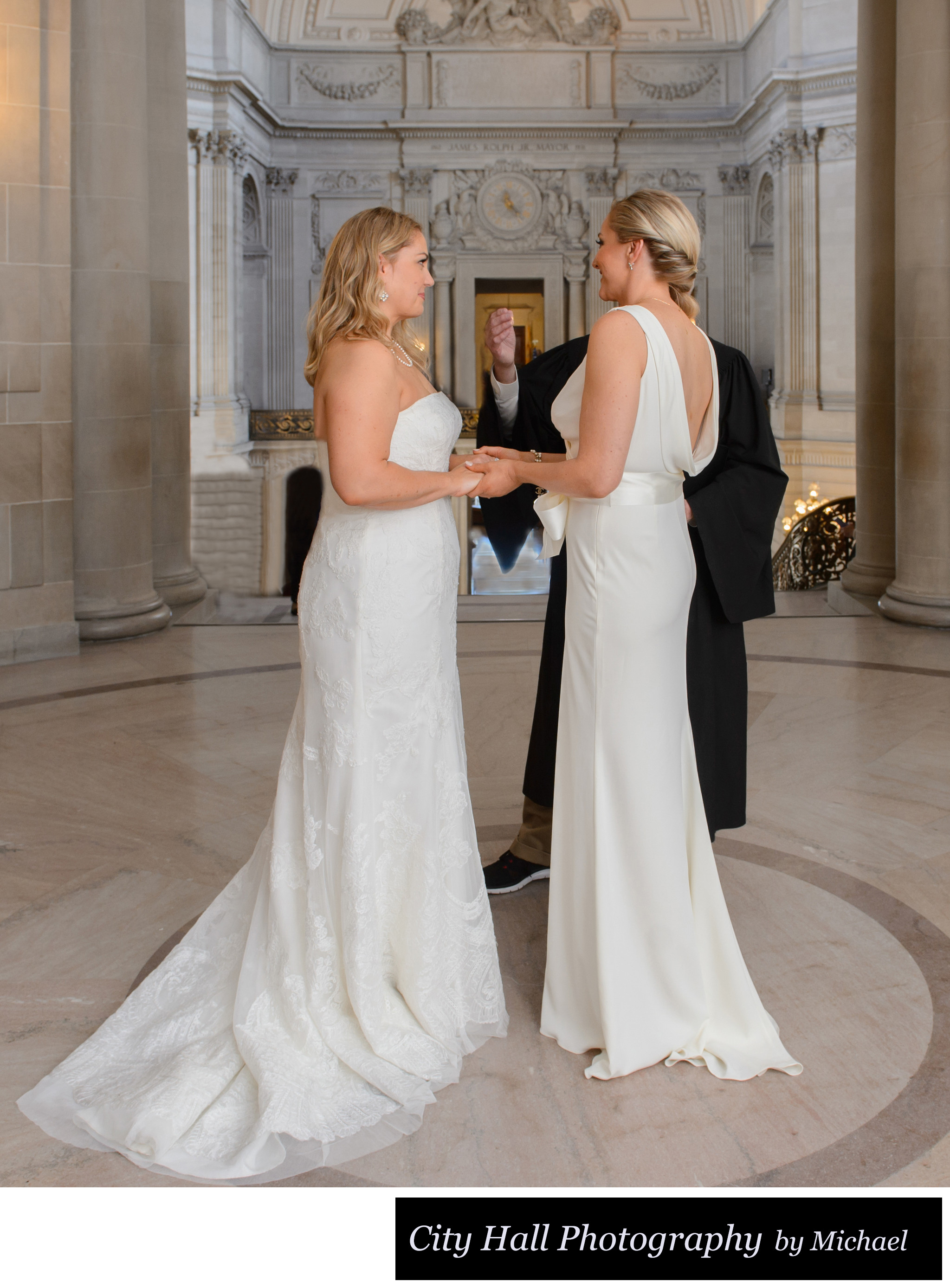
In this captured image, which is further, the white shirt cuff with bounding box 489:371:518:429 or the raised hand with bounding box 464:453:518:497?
the white shirt cuff with bounding box 489:371:518:429

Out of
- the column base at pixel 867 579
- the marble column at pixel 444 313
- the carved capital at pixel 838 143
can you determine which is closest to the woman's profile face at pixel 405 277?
the column base at pixel 867 579

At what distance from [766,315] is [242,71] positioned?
460 inches

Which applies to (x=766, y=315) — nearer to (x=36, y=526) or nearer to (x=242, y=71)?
(x=242, y=71)

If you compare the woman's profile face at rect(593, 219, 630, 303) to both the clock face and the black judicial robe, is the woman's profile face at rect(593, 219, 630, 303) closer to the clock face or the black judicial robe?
the black judicial robe

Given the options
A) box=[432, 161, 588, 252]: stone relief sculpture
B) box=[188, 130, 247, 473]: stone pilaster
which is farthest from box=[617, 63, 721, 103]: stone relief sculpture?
box=[188, 130, 247, 473]: stone pilaster

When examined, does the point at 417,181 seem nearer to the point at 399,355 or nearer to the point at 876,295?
the point at 876,295

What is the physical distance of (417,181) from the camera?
27.7m

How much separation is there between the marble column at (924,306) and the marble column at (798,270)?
15.9 meters

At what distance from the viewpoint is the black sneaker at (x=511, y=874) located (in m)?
4.11

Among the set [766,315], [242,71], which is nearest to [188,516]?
[242,71]

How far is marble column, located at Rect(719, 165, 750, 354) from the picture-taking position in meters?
27.5

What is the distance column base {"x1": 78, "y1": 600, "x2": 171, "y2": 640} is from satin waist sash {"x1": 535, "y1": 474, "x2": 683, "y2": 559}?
18.5 ft

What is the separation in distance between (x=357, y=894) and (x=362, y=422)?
1.04 m

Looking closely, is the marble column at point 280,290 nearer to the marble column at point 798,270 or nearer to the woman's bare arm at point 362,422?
the marble column at point 798,270
